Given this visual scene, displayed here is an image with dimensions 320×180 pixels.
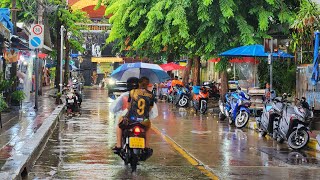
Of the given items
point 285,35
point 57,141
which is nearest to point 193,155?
point 57,141

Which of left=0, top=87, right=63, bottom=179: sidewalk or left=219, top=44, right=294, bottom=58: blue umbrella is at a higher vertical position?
left=219, top=44, right=294, bottom=58: blue umbrella

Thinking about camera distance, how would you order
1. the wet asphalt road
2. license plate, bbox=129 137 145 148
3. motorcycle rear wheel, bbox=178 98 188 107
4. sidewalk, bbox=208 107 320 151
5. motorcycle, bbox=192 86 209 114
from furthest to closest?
motorcycle rear wheel, bbox=178 98 188 107 < motorcycle, bbox=192 86 209 114 < sidewalk, bbox=208 107 320 151 < license plate, bbox=129 137 145 148 < the wet asphalt road

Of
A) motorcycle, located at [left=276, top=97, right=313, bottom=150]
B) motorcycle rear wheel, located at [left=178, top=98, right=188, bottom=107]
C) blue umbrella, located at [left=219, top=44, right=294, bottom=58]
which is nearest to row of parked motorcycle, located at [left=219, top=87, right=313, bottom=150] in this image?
motorcycle, located at [left=276, top=97, right=313, bottom=150]

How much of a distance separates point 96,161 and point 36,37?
12.3m

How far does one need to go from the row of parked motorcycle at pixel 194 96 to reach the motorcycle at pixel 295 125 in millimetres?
12034

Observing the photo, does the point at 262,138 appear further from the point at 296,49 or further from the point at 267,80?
the point at 267,80

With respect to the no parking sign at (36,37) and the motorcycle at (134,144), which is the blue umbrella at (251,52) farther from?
the motorcycle at (134,144)

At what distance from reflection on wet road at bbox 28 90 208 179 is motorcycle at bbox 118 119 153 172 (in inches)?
8.1

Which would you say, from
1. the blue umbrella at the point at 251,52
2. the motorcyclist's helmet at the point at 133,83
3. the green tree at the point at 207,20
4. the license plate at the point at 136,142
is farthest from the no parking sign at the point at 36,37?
the license plate at the point at 136,142

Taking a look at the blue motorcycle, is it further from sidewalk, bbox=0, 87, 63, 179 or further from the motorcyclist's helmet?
the motorcyclist's helmet

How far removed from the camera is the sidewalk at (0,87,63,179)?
379 inches

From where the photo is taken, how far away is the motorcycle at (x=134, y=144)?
10.0 metres

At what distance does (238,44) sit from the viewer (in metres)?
24.8

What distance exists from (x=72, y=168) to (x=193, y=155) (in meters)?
2.92
